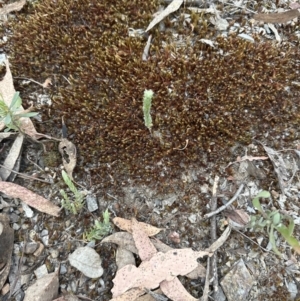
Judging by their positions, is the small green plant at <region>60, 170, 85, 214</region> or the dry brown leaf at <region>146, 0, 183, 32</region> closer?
the small green plant at <region>60, 170, 85, 214</region>

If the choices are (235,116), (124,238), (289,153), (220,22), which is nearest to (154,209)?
(124,238)

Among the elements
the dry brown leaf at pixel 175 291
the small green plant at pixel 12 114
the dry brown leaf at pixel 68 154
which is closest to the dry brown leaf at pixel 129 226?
the dry brown leaf at pixel 175 291

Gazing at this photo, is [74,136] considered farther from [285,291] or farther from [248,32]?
[285,291]

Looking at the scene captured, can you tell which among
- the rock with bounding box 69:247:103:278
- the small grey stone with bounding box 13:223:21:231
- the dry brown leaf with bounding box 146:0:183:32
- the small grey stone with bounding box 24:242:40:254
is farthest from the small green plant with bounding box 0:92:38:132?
the dry brown leaf with bounding box 146:0:183:32

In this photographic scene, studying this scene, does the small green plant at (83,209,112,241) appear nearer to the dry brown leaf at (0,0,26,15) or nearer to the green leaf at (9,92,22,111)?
the green leaf at (9,92,22,111)

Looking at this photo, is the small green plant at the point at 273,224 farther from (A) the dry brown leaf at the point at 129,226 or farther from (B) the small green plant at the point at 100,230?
(B) the small green plant at the point at 100,230

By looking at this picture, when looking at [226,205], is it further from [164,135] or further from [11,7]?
[11,7]
